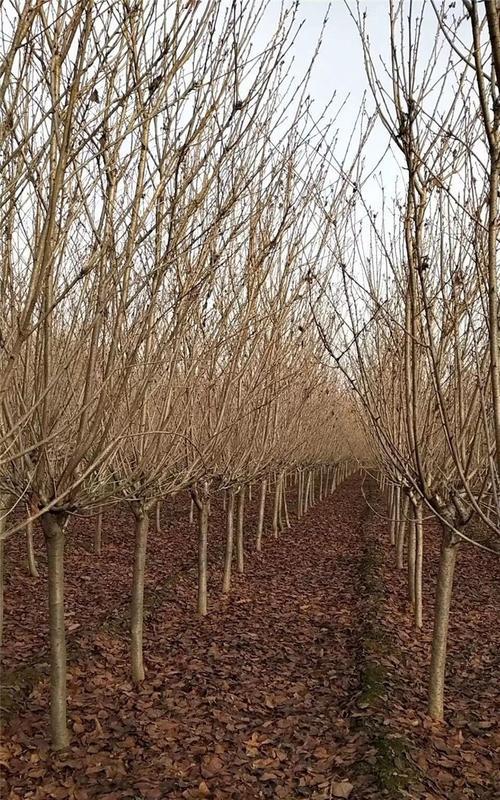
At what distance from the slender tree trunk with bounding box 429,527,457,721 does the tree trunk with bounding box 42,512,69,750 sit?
2643 millimetres

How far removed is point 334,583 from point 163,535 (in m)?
4.03

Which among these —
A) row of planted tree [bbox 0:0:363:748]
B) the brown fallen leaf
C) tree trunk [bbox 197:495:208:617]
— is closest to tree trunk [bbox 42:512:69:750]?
row of planted tree [bbox 0:0:363:748]

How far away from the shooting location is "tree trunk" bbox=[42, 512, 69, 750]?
12.5ft

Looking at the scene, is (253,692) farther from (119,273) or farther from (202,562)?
(119,273)

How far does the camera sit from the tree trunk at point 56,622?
12.5 ft

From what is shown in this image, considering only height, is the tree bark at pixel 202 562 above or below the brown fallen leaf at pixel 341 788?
above

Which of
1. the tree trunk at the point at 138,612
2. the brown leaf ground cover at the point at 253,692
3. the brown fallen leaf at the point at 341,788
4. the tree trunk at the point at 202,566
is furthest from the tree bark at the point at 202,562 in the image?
the brown fallen leaf at the point at 341,788

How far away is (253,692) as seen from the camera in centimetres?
532

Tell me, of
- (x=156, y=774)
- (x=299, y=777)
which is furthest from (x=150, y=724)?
(x=299, y=777)

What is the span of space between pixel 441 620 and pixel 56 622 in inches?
107

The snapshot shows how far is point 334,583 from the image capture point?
8938 millimetres

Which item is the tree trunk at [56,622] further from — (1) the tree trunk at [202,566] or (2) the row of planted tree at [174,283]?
(1) the tree trunk at [202,566]

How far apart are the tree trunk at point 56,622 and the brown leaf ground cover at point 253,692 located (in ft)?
0.65

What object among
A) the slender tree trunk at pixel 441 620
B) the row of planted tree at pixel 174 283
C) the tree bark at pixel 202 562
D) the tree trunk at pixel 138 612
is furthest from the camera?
the tree bark at pixel 202 562
